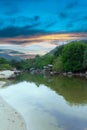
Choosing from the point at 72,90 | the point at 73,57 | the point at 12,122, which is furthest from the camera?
the point at 73,57

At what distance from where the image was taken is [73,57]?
109375 millimetres

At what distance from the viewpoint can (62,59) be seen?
11512cm

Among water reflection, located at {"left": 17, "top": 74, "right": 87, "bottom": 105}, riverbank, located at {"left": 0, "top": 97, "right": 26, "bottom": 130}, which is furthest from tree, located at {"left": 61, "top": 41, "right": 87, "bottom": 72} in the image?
riverbank, located at {"left": 0, "top": 97, "right": 26, "bottom": 130}

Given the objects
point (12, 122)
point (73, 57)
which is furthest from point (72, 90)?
point (73, 57)

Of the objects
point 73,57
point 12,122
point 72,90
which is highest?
point 12,122

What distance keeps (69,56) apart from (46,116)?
82486 mm

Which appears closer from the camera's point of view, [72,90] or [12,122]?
[12,122]

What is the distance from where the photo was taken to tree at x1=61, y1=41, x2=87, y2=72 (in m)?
107

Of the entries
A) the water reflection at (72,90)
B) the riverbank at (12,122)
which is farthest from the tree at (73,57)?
the riverbank at (12,122)

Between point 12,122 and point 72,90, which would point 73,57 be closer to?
point 72,90

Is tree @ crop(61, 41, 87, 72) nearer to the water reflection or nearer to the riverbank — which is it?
the water reflection

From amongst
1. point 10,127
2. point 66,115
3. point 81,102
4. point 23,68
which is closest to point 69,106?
point 81,102

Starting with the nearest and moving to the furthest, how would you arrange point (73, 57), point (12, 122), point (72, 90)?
point (12, 122)
point (72, 90)
point (73, 57)

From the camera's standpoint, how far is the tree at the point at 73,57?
10679 cm
